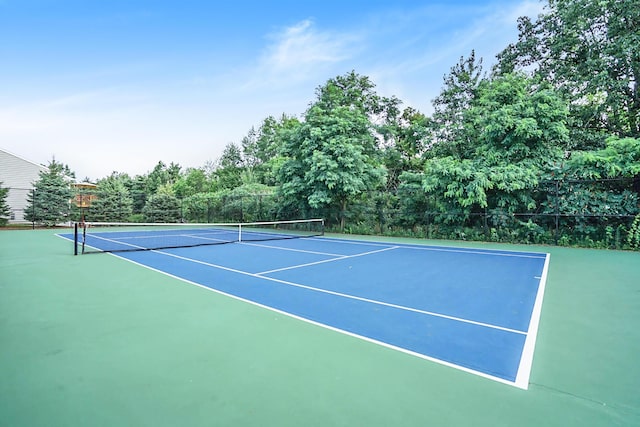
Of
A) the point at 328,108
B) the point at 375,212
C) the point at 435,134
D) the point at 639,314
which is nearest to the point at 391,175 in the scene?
the point at 435,134

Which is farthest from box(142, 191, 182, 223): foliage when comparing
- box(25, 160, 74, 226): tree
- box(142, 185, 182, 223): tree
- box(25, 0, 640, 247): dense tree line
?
box(25, 160, 74, 226): tree

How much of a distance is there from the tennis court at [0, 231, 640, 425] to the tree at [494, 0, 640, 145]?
1247 centimetres

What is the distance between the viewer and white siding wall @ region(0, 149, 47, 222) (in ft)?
→ 73.6

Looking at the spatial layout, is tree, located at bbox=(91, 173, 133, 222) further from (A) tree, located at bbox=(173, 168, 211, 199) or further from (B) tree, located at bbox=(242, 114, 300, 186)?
(B) tree, located at bbox=(242, 114, 300, 186)

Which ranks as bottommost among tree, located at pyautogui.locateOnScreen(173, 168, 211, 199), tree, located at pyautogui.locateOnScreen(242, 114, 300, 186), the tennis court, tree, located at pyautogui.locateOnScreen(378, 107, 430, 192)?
the tennis court

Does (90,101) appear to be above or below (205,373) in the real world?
above

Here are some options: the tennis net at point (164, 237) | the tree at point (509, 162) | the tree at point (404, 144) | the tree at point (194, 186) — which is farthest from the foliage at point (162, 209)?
the tree at point (509, 162)

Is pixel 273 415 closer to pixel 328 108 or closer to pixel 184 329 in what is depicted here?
pixel 184 329

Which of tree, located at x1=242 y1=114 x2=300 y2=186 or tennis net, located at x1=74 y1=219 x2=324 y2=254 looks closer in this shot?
tennis net, located at x1=74 y1=219 x2=324 y2=254

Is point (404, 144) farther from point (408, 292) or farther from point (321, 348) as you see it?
point (321, 348)

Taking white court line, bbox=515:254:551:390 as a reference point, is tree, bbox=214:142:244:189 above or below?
above

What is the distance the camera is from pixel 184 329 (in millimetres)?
3287

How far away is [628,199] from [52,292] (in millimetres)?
14443

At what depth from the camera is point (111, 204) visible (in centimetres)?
2144
